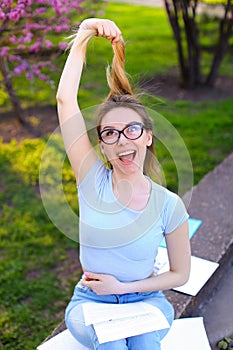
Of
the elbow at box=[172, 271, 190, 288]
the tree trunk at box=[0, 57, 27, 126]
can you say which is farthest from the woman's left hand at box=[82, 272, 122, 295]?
the tree trunk at box=[0, 57, 27, 126]

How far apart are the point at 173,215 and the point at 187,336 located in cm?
66

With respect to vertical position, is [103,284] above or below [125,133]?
below

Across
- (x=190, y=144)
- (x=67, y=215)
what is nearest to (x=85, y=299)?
(x=67, y=215)

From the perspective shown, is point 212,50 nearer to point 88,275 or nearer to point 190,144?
point 190,144

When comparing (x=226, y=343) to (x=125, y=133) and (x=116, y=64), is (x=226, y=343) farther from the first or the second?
(x=116, y=64)

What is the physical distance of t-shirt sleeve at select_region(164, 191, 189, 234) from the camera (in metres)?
1.83

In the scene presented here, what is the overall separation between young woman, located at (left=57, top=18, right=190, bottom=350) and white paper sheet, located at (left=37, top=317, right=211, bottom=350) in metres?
0.19

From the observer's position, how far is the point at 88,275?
1895 millimetres

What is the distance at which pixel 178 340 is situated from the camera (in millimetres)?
2152

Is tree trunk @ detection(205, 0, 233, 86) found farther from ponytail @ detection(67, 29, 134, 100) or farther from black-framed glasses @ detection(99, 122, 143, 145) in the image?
black-framed glasses @ detection(99, 122, 143, 145)

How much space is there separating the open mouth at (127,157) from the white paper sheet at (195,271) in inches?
36.1

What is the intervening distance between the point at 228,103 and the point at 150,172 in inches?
137

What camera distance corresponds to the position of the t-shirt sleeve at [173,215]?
6.00ft

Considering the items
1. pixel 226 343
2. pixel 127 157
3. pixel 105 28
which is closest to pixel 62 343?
pixel 226 343
